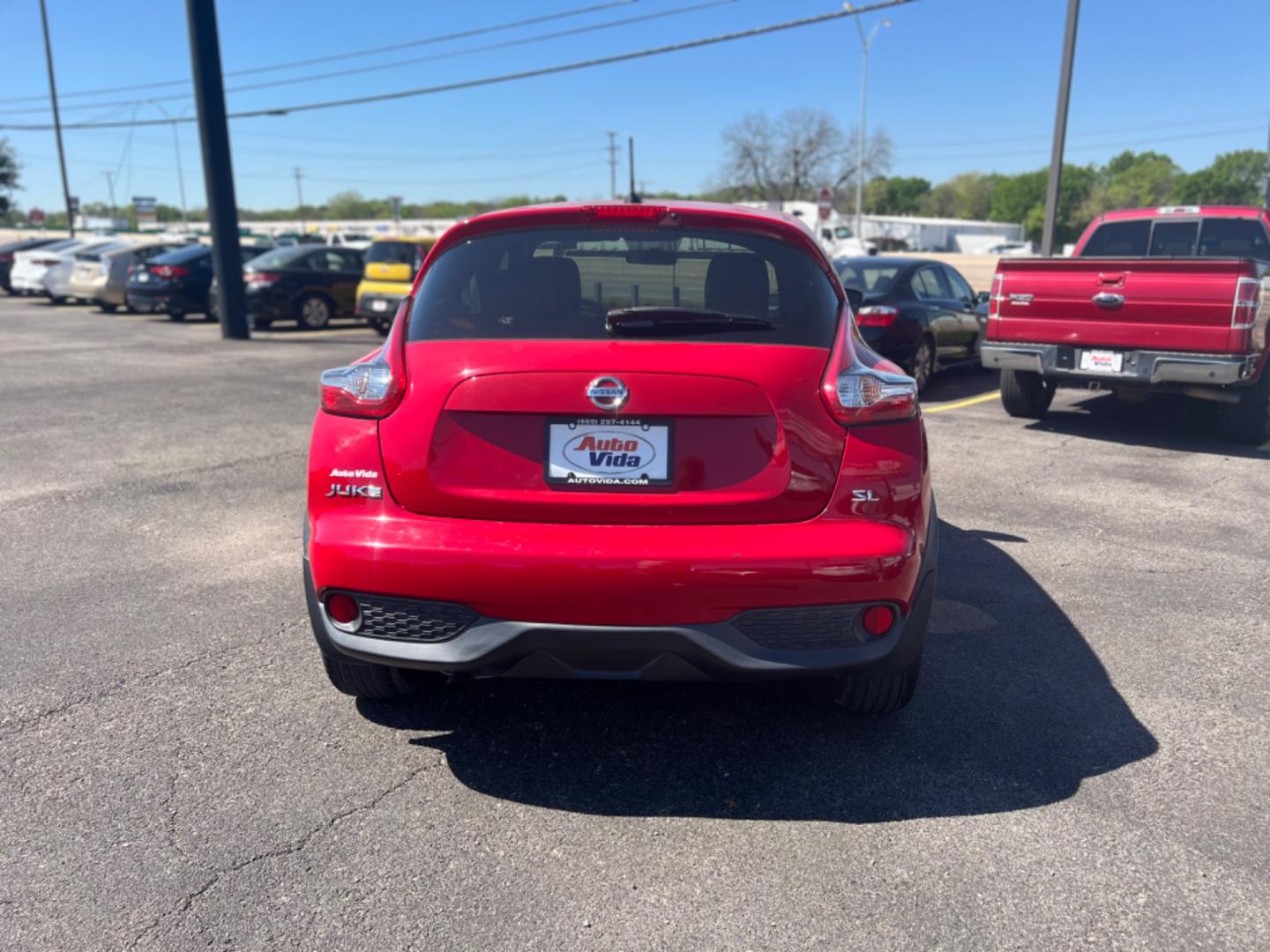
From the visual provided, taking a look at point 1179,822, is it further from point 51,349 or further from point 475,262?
point 51,349

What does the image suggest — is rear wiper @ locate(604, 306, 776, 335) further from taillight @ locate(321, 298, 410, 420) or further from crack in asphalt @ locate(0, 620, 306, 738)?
crack in asphalt @ locate(0, 620, 306, 738)

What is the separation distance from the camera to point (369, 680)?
331 centimetres

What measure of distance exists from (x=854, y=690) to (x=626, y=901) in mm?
1131

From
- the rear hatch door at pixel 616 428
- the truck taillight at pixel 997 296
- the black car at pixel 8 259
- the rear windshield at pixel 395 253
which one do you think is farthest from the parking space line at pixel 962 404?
the black car at pixel 8 259

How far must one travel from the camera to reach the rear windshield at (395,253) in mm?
17234

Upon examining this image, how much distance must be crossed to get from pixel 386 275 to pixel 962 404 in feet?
35.6

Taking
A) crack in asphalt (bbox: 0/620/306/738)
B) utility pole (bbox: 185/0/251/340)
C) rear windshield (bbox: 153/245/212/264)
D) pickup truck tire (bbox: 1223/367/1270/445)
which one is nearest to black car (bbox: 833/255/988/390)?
pickup truck tire (bbox: 1223/367/1270/445)

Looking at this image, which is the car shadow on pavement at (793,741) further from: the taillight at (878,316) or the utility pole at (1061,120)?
the utility pole at (1061,120)

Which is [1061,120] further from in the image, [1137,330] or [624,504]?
[624,504]

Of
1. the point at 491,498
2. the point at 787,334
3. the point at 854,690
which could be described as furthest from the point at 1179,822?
the point at 491,498

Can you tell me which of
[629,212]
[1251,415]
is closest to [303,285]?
[1251,415]

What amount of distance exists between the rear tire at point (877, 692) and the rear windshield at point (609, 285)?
1106 millimetres

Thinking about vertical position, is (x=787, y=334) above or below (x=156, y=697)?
above

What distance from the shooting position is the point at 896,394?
2967 millimetres
